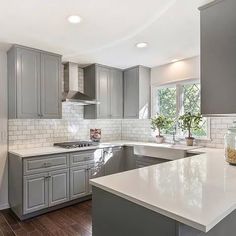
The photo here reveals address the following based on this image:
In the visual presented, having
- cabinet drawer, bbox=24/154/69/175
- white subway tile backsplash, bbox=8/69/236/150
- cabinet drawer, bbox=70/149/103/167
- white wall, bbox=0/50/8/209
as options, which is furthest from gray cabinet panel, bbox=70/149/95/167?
white wall, bbox=0/50/8/209

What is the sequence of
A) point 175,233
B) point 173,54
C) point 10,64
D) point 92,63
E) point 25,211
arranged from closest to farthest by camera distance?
point 175,233
point 25,211
point 10,64
point 173,54
point 92,63

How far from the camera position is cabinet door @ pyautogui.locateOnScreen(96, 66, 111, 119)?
156 inches

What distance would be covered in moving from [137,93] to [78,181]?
2023 mm

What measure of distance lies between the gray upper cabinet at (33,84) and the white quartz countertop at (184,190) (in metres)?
2.00

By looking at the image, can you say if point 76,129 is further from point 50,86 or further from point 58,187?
point 58,187

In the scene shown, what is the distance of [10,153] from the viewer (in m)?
3.02

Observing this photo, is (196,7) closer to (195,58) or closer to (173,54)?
(173,54)

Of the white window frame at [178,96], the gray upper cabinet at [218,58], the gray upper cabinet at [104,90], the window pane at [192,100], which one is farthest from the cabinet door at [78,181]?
the gray upper cabinet at [218,58]

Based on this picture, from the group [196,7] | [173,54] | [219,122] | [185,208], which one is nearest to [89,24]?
[196,7]

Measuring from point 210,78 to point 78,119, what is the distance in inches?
108

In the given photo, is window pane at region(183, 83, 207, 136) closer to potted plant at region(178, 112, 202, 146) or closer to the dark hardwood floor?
potted plant at region(178, 112, 202, 146)

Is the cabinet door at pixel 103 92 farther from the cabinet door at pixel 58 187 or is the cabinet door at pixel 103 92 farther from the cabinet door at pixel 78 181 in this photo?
the cabinet door at pixel 58 187

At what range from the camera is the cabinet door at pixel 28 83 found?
113 inches

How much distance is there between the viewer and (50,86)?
319cm
